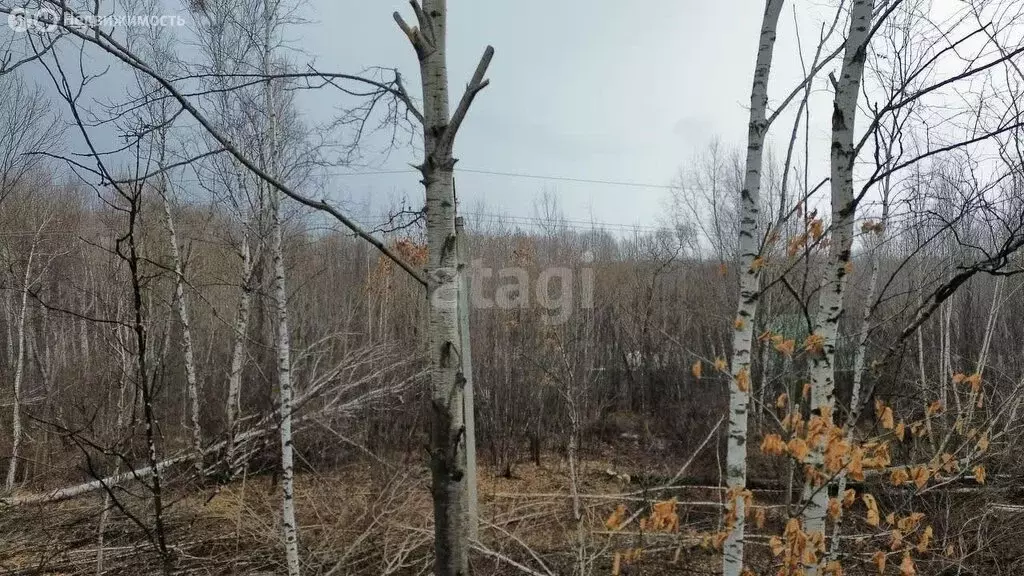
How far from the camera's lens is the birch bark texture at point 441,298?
1.53 metres

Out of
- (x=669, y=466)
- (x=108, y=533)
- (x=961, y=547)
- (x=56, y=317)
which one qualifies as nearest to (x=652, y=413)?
(x=669, y=466)

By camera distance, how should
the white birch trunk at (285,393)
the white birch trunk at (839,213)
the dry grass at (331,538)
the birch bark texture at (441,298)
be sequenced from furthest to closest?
the dry grass at (331,538), the white birch trunk at (285,393), the white birch trunk at (839,213), the birch bark texture at (441,298)

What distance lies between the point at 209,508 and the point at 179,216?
4.35 metres

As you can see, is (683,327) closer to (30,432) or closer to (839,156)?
(839,156)

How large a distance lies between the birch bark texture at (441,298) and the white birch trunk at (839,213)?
5.49 ft

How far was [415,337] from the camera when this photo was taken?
977 centimetres

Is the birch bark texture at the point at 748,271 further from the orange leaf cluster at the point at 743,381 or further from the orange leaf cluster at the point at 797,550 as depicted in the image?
the orange leaf cluster at the point at 797,550

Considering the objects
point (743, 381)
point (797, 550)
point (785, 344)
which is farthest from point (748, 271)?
point (797, 550)

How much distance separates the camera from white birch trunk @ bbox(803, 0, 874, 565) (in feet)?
7.80

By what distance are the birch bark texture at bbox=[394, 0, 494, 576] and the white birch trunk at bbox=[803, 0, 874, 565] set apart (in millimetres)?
1675

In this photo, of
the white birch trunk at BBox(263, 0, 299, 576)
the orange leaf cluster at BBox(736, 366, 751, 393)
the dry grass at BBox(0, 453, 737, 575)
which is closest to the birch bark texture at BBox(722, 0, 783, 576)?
the orange leaf cluster at BBox(736, 366, 751, 393)

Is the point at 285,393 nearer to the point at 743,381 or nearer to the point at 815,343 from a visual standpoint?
the point at 743,381

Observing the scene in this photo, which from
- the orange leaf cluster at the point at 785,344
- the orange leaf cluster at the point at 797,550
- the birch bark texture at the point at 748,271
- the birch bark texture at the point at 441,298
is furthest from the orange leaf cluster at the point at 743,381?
the birch bark texture at the point at 441,298

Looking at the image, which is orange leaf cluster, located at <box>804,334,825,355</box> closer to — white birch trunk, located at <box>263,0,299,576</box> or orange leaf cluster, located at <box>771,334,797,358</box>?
orange leaf cluster, located at <box>771,334,797,358</box>
